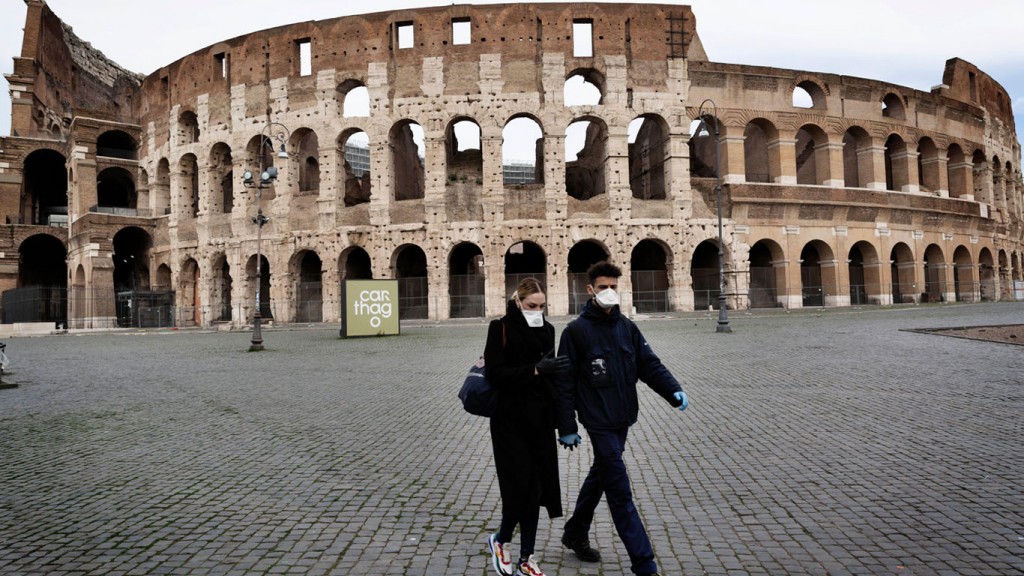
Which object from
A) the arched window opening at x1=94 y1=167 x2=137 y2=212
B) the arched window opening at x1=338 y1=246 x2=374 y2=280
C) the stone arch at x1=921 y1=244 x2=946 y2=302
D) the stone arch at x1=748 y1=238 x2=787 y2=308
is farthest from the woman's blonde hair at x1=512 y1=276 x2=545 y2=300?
the arched window opening at x1=94 y1=167 x2=137 y2=212

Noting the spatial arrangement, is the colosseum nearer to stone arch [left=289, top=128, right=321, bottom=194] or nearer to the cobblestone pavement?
stone arch [left=289, top=128, right=321, bottom=194]

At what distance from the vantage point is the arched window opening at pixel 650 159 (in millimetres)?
29234

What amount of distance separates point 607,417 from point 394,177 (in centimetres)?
2766

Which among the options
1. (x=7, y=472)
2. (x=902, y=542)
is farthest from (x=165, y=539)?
(x=902, y=542)

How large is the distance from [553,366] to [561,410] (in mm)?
279

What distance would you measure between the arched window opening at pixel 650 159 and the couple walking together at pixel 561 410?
88.1 ft

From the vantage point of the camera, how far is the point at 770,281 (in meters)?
29.9

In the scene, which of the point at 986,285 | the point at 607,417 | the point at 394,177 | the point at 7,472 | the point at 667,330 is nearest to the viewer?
the point at 607,417

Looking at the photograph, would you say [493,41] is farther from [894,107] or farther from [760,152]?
[894,107]

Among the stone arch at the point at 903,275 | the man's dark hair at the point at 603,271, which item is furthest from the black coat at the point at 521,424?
the stone arch at the point at 903,275

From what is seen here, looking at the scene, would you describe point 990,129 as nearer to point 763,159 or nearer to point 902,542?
point 763,159

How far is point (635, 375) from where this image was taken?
3.43 metres

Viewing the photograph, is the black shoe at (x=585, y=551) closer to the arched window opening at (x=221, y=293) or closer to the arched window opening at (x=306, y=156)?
the arched window opening at (x=306, y=156)

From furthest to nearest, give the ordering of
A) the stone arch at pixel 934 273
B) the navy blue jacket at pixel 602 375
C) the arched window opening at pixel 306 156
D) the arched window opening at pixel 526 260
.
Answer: the stone arch at pixel 934 273 → the arched window opening at pixel 526 260 → the arched window opening at pixel 306 156 → the navy blue jacket at pixel 602 375
